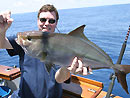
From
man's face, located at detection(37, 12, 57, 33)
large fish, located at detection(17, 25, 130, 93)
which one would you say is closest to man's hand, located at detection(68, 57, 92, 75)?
large fish, located at detection(17, 25, 130, 93)

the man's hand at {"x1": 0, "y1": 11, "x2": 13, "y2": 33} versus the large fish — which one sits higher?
the man's hand at {"x1": 0, "y1": 11, "x2": 13, "y2": 33}

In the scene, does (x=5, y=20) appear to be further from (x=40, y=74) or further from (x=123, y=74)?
(x=123, y=74)

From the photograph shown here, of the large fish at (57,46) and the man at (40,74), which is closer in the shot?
the large fish at (57,46)

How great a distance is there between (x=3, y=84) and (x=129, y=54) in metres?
9.01

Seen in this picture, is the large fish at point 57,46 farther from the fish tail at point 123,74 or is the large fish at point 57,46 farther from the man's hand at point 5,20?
the fish tail at point 123,74

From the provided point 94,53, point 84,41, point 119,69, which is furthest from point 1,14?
point 119,69

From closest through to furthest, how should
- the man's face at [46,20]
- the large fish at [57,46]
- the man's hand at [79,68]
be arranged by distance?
the large fish at [57,46] → the man's hand at [79,68] → the man's face at [46,20]

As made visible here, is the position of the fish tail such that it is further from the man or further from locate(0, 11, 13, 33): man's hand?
locate(0, 11, 13, 33): man's hand

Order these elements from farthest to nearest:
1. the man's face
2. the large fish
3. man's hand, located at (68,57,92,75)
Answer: the man's face → man's hand, located at (68,57,92,75) → the large fish

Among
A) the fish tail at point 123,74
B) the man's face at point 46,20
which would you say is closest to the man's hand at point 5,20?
the man's face at point 46,20

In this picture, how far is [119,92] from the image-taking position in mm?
7219

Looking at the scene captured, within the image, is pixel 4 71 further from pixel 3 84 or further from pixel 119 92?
pixel 119 92

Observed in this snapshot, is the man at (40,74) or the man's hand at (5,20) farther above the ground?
the man's hand at (5,20)

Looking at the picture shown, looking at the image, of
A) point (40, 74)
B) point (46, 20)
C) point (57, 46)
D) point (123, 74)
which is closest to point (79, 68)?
point (57, 46)
